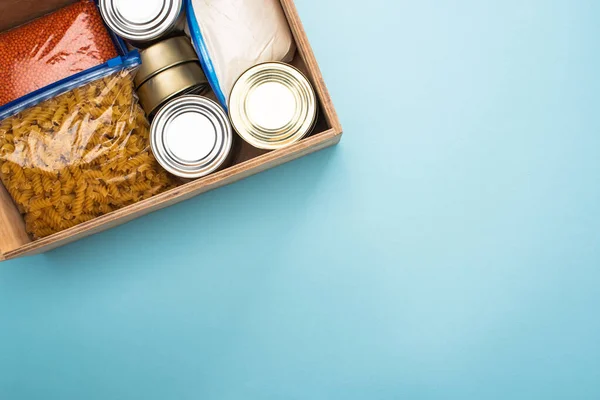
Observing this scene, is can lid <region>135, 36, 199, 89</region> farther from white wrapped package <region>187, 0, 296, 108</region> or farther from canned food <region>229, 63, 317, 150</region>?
canned food <region>229, 63, 317, 150</region>

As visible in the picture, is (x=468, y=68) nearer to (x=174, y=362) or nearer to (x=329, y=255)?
(x=329, y=255)

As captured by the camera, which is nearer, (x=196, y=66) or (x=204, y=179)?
(x=204, y=179)

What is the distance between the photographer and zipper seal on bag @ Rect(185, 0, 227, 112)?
4.16ft

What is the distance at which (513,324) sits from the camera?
1.50 m

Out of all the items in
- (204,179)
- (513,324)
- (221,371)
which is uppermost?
(204,179)

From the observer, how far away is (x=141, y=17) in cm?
128

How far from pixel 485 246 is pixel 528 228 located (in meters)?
0.14

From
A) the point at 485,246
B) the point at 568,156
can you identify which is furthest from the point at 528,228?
the point at 568,156

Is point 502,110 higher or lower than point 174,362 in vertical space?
higher

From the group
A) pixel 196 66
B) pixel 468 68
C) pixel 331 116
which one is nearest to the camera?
pixel 331 116

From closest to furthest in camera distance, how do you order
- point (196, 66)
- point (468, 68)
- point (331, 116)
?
point (331, 116)
point (196, 66)
point (468, 68)


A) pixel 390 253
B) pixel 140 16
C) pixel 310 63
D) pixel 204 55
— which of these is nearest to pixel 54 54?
pixel 140 16

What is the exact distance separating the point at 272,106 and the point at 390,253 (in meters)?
0.57

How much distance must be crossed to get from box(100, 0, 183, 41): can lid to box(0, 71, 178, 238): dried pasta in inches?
4.7
